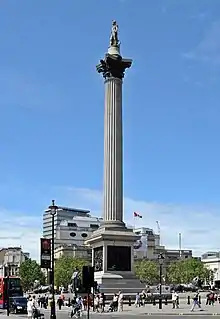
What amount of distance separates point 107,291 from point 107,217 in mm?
10429

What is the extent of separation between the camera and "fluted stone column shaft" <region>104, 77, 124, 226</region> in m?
78.3

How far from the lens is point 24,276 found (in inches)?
6890

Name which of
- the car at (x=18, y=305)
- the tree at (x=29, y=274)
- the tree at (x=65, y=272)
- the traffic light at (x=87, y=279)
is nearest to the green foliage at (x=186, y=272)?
the tree at (x=65, y=272)

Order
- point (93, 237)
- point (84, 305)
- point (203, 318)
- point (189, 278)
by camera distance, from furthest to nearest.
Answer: point (189, 278)
point (93, 237)
point (84, 305)
point (203, 318)

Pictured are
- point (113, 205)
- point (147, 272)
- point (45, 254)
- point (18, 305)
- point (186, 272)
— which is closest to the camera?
point (45, 254)

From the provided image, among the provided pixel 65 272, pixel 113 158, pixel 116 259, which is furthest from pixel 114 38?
pixel 65 272

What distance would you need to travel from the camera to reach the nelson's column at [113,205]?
73.3 metres

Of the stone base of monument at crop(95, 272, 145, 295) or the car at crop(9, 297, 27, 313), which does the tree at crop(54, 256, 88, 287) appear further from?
the car at crop(9, 297, 27, 313)

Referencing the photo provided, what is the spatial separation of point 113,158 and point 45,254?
4145 cm

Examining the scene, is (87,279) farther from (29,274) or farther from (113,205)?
(29,274)

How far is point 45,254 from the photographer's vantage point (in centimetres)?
3841

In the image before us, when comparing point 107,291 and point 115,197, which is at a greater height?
point 115,197

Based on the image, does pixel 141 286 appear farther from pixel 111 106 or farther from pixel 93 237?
pixel 111 106

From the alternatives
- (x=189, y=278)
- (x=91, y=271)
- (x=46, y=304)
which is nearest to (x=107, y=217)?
(x=46, y=304)
